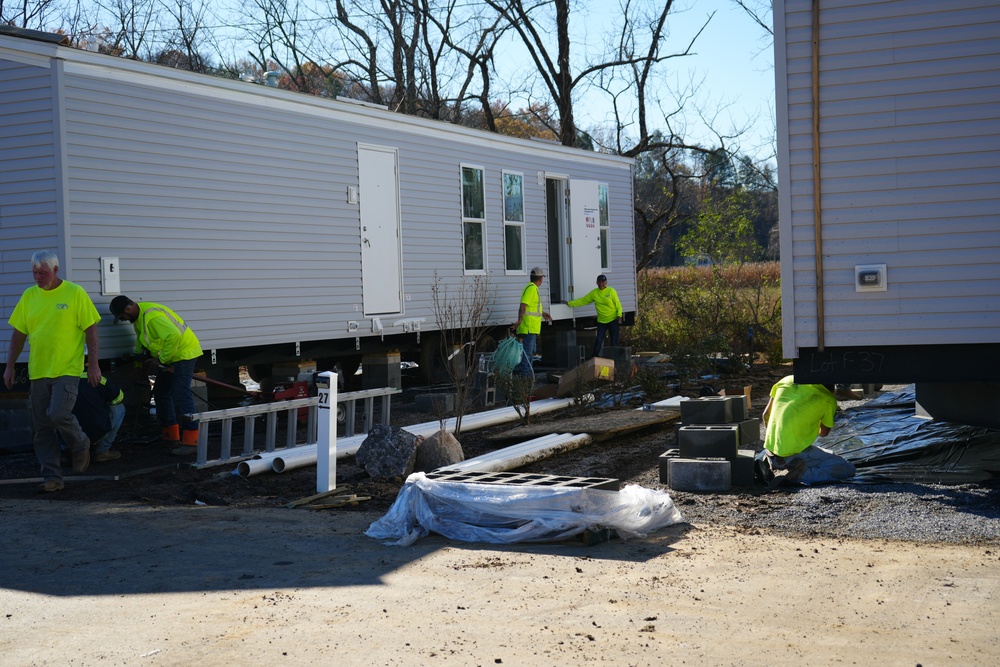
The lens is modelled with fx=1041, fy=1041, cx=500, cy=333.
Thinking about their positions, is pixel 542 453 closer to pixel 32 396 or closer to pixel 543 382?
pixel 32 396

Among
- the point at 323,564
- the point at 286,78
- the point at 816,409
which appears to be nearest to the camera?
the point at 323,564

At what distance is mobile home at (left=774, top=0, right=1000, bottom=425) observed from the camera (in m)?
6.68

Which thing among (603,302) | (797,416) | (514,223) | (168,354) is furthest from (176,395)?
(603,302)

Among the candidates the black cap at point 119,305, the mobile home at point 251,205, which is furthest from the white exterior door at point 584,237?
the black cap at point 119,305

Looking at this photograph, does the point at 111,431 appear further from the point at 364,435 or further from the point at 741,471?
the point at 741,471

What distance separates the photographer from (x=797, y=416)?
7.46 meters

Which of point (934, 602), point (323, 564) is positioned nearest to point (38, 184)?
point (323, 564)

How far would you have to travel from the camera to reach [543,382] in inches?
582

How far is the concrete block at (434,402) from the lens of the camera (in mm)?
11722

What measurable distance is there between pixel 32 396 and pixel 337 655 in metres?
4.91

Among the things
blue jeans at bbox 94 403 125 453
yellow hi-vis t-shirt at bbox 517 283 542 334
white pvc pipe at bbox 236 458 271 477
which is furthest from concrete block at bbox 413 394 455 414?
blue jeans at bbox 94 403 125 453

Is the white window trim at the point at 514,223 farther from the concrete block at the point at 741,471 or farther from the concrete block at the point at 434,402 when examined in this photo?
the concrete block at the point at 741,471

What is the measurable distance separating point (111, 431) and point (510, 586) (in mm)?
5483

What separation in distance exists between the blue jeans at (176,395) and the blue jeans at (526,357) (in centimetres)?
432
